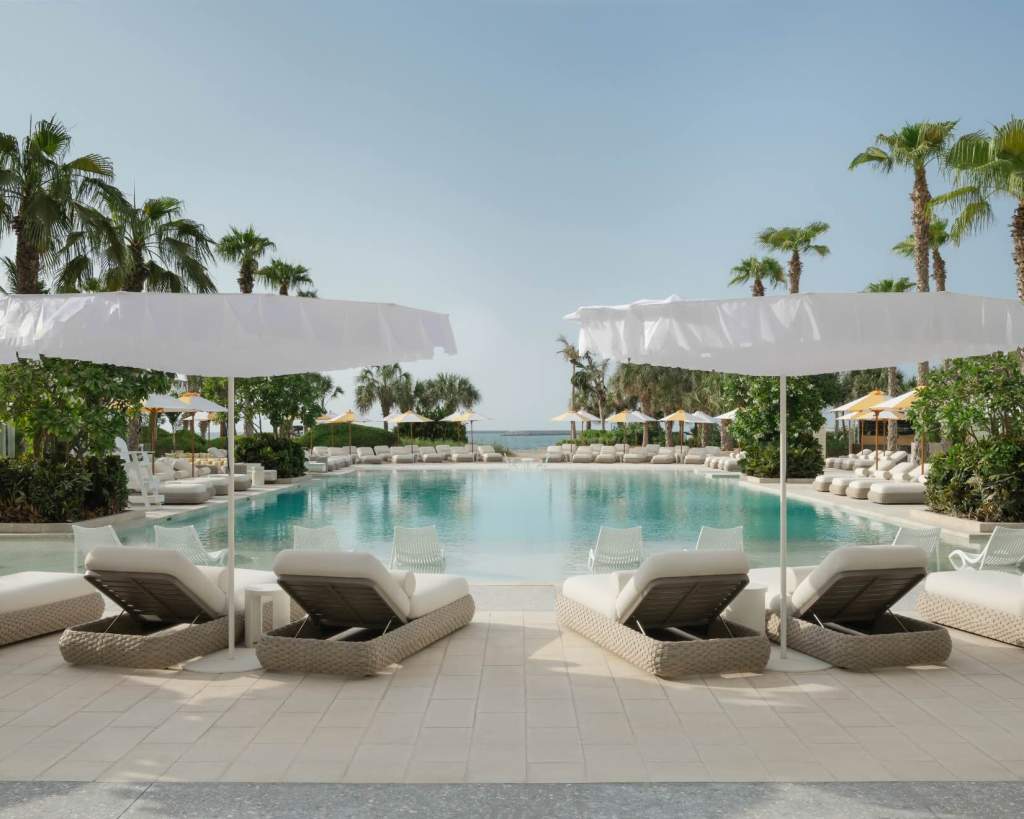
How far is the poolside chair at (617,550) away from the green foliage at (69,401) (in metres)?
9.54

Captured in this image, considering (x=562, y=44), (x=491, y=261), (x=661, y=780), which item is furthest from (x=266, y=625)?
(x=491, y=261)

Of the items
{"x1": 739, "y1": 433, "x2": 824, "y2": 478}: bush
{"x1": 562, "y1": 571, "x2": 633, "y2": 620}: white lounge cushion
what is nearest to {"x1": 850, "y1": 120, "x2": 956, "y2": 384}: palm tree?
{"x1": 739, "y1": 433, "x2": 824, "y2": 478}: bush

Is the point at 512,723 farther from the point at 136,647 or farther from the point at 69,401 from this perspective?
the point at 69,401

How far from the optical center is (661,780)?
153 inches

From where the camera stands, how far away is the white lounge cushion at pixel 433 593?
6199mm

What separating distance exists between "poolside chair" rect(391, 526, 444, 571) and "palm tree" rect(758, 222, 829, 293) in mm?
25002

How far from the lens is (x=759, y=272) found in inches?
1398

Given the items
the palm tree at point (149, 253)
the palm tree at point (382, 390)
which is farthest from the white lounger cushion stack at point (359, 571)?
the palm tree at point (382, 390)

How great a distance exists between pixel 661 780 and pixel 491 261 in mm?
37370

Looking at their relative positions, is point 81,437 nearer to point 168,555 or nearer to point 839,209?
point 168,555

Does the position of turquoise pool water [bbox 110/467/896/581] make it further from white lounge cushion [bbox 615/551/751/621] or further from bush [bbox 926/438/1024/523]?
white lounge cushion [bbox 615/551/751/621]

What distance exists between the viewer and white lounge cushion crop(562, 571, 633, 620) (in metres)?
6.28

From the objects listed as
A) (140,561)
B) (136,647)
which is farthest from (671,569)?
(136,647)

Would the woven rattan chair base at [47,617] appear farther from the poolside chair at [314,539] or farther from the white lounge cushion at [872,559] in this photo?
the white lounge cushion at [872,559]
